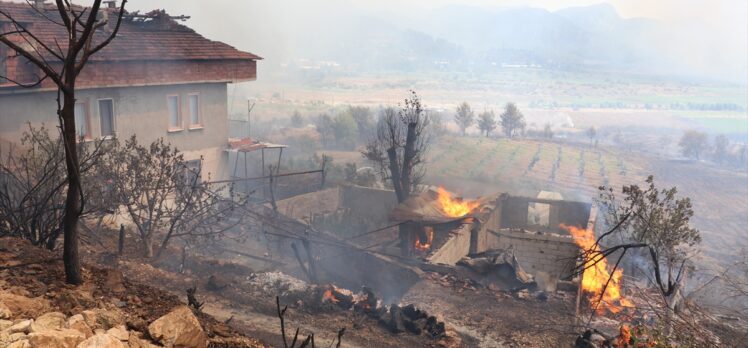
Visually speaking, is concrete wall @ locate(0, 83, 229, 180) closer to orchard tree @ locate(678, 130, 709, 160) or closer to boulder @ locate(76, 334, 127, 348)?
boulder @ locate(76, 334, 127, 348)

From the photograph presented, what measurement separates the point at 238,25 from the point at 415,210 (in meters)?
66.2

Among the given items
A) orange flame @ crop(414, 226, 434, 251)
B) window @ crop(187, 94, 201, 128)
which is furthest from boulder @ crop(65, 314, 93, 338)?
window @ crop(187, 94, 201, 128)

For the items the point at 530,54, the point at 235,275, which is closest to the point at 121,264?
the point at 235,275

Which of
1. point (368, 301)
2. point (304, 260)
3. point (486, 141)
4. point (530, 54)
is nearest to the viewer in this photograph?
point (368, 301)

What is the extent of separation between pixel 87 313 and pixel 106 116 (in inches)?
647

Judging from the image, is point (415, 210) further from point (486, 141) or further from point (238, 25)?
point (238, 25)

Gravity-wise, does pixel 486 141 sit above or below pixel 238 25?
below

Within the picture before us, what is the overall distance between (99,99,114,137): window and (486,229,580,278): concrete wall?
1335 cm

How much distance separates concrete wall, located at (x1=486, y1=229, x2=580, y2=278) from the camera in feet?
62.8

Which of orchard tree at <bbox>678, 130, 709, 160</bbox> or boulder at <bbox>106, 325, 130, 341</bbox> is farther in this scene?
orchard tree at <bbox>678, 130, 709, 160</bbox>

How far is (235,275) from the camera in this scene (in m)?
15.2

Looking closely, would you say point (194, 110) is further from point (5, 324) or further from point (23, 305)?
point (5, 324)

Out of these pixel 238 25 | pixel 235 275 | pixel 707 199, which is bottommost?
pixel 707 199

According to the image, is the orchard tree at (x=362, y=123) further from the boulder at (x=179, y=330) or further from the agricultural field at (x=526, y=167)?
the boulder at (x=179, y=330)
